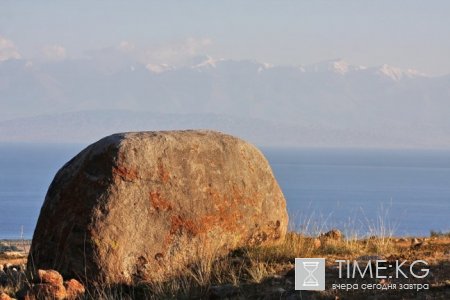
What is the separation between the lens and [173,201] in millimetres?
13266

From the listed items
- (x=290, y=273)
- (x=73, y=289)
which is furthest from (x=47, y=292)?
(x=290, y=273)

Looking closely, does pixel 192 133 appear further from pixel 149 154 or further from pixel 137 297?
pixel 137 297

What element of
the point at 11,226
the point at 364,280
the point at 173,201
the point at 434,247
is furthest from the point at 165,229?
the point at 11,226

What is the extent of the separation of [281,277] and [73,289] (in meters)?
2.69

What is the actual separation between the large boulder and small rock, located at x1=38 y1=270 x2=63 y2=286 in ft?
2.31

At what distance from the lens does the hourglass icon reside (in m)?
11.1

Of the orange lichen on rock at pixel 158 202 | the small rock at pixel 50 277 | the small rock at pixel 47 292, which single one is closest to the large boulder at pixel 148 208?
the orange lichen on rock at pixel 158 202

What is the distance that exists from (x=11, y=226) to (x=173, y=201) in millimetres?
82314

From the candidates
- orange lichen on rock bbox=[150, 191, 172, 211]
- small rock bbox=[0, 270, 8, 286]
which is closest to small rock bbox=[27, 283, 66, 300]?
small rock bbox=[0, 270, 8, 286]

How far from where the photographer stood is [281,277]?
11.7 meters

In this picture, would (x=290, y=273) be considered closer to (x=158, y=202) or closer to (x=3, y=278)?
(x=158, y=202)

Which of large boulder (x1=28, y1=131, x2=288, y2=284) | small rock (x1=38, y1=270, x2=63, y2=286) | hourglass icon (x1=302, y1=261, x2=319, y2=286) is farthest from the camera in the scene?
large boulder (x1=28, y1=131, x2=288, y2=284)

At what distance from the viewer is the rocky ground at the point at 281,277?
10794 millimetres

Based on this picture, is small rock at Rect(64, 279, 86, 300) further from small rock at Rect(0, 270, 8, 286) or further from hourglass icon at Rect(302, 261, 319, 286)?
hourglass icon at Rect(302, 261, 319, 286)
